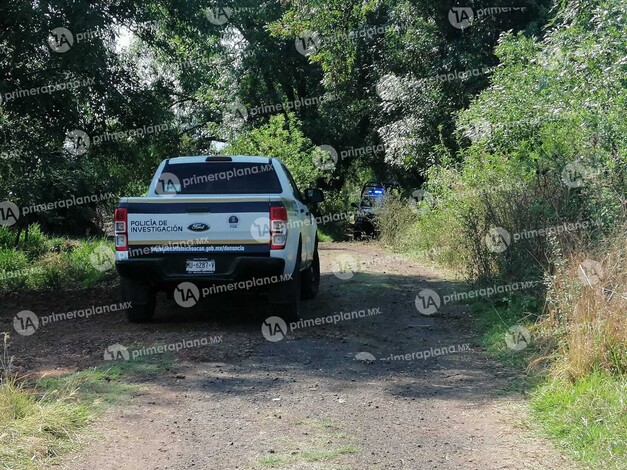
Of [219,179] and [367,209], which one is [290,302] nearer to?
[219,179]

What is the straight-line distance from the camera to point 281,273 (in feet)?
29.6

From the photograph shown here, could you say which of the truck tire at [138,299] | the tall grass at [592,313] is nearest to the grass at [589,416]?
the tall grass at [592,313]

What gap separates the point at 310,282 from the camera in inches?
474

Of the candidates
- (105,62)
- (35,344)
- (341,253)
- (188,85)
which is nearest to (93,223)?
(341,253)

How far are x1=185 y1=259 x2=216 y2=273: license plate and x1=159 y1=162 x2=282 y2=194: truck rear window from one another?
158 centimetres

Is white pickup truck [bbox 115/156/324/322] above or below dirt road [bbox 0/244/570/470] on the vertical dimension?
above

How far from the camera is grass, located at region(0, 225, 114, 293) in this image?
46.1 ft

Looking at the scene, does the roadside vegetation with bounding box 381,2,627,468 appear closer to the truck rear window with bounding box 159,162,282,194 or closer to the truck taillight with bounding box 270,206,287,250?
the truck taillight with bounding box 270,206,287,250

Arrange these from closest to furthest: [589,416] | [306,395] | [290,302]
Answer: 1. [589,416]
2. [306,395]
3. [290,302]

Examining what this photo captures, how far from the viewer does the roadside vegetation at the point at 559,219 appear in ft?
19.8

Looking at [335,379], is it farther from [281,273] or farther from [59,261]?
[59,261]

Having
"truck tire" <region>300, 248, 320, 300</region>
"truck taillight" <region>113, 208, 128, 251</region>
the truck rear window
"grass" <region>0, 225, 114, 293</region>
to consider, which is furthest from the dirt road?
"grass" <region>0, 225, 114, 293</region>

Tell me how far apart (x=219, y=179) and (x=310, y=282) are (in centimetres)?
255

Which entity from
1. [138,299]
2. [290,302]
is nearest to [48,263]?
[138,299]
